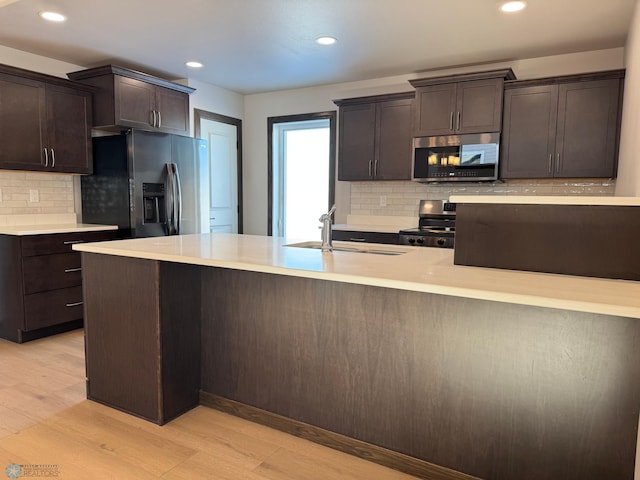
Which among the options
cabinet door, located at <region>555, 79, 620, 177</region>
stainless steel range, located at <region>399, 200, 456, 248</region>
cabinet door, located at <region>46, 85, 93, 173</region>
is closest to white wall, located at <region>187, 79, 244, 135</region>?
cabinet door, located at <region>46, 85, 93, 173</region>

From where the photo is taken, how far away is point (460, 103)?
13.0ft

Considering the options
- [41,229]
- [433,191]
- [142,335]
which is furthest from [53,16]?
[433,191]

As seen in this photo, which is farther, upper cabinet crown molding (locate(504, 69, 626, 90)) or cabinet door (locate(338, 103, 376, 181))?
cabinet door (locate(338, 103, 376, 181))

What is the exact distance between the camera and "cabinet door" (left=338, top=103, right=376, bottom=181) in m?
4.51

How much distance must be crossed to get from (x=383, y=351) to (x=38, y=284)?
2960mm

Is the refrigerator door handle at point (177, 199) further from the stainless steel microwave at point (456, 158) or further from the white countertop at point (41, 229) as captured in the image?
the stainless steel microwave at point (456, 158)

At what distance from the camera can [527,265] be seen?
1.76 meters

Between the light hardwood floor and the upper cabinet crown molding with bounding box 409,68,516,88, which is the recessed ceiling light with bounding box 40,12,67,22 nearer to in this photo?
the light hardwood floor

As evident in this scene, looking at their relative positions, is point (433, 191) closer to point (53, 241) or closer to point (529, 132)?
point (529, 132)

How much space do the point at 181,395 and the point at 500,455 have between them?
62.7 inches

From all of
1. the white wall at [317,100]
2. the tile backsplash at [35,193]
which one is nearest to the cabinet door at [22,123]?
the tile backsplash at [35,193]

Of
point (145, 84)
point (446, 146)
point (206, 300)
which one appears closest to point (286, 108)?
point (145, 84)

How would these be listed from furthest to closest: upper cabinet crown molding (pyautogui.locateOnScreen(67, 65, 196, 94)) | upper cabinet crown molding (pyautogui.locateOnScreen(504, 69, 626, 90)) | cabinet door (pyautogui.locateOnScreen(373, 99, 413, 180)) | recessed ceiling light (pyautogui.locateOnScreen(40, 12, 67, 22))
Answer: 1. cabinet door (pyautogui.locateOnScreen(373, 99, 413, 180))
2. upper cabinet crown molding (pyautogui.locateOnScreen(67, 65, 196, 94))
3. upper cabinet crown molding (pyautogui.locateOnScreen(504, 69, 626, 90))
4. recessed ceiling light (pyautogui.locateOnScreen(40, 12, 67, 22))

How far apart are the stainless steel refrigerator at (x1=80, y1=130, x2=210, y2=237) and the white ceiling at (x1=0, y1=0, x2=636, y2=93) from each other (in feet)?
A: 2.60
